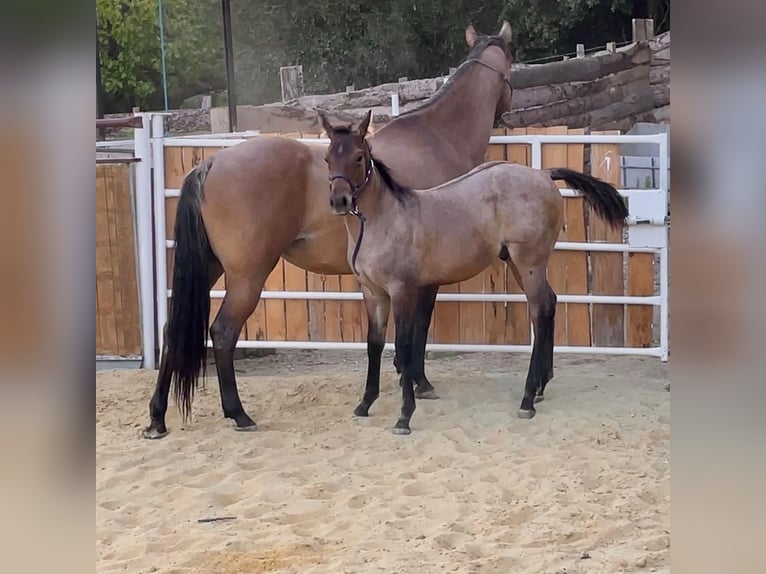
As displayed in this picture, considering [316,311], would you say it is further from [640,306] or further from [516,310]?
[640,306]

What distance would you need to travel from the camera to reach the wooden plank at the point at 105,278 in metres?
5.37

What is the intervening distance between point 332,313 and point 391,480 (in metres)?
2.16

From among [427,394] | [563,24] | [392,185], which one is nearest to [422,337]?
[427,394]

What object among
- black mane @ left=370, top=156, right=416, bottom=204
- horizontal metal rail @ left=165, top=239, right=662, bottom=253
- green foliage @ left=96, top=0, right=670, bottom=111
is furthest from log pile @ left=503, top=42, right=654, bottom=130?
black mane @ left=370, top=156, right=416, bottom=204

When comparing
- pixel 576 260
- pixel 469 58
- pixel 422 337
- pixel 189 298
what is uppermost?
pixel 469 58

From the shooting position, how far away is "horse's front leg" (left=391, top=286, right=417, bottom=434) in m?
3.90

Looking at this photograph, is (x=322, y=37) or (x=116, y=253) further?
(x=322, y=37)

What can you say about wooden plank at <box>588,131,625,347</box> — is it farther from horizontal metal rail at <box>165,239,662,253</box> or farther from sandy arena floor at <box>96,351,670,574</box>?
sandy arena floor at <box>96,351,670,574</box>

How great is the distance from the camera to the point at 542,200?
163 inches

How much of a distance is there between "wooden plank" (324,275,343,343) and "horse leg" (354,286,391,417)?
1107 millimetres

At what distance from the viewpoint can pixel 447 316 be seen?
17.4ft

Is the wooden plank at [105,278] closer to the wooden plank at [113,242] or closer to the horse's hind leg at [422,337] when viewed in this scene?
the wooden plank at [113,242]
